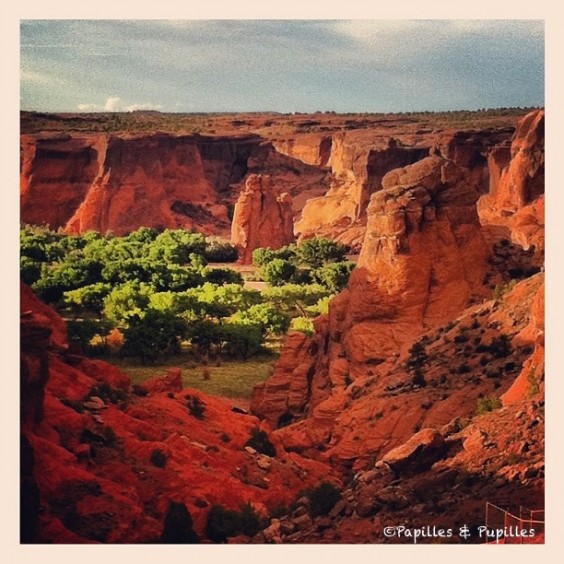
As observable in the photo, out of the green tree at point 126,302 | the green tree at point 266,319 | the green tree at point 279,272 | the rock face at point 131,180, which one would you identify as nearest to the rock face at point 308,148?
the rock face at point 131,180

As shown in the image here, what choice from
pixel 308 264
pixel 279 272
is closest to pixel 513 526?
pixel 279 272

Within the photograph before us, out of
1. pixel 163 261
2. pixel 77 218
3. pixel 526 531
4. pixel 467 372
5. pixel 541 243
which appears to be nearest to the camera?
pixel 526 531

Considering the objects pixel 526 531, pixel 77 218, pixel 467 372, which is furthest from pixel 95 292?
pixel 526 531

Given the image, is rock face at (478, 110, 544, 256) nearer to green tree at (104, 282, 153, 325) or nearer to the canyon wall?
the canyon wall

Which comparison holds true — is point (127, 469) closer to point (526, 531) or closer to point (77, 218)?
point (526, 531)

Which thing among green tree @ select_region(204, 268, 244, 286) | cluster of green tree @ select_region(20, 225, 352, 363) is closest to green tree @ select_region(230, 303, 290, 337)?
cluster of green tree @ select_region(20, 225, 352, 363)

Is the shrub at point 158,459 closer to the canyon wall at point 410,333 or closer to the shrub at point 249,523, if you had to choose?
the shrub at point 249,523

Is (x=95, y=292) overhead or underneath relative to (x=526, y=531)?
overhead
